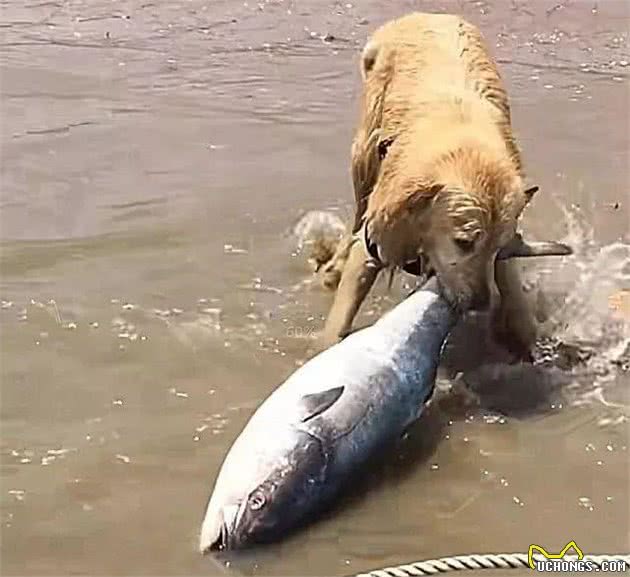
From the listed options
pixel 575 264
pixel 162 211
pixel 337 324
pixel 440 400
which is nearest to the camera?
pixel 440 400

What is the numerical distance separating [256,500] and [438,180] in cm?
159

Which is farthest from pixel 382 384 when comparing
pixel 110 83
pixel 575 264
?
pixel 110 83

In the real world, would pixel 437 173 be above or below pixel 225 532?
above

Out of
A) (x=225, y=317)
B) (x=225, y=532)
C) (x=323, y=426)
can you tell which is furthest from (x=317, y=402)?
(x=225, y=317)

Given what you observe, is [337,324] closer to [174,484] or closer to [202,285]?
[202,285]

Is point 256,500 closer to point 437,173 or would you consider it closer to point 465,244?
point 465,244

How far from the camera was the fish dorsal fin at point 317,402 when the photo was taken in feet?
12.6

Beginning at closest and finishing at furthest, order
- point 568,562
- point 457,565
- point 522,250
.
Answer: point 457,565, point 568,562, point 522,250

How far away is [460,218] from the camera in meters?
4.59

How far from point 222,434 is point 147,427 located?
27cm

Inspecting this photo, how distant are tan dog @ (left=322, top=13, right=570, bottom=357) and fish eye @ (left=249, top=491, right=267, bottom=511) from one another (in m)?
1.36

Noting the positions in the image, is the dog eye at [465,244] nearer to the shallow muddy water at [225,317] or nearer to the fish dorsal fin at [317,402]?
the shallow muddy water at [225,317]

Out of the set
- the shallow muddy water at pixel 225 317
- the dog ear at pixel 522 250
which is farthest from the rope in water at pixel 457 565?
the dog ear at pixel 522 250

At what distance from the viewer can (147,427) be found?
4.42 meters
